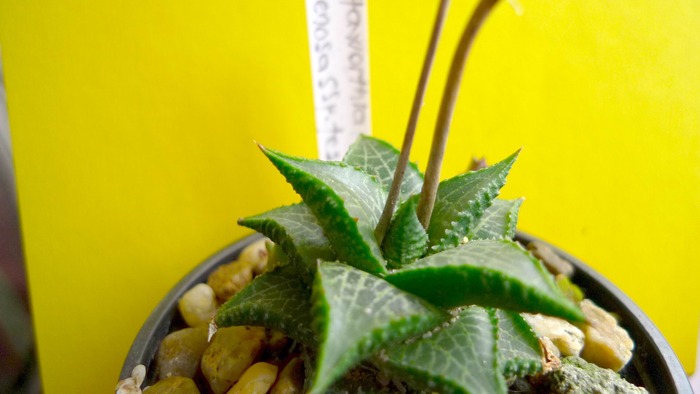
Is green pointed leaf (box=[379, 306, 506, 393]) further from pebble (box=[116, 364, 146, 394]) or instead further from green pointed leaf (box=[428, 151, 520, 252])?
pebble (box=[116, 364, 146, 394])

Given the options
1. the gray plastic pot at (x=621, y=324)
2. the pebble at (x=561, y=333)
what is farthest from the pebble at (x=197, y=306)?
the pebble at (x=561, y=333)

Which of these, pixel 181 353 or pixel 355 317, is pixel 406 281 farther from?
pixel 181 353

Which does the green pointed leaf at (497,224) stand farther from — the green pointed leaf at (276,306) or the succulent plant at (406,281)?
the green pointed leaf at (276,306)

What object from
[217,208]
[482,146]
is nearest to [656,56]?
[482,146]

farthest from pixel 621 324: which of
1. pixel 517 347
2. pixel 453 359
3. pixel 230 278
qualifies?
pixel 230 278

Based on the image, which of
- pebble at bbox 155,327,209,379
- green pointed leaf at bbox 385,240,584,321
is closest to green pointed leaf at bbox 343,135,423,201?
green pointed leaf at bbox 385,240,584,321
